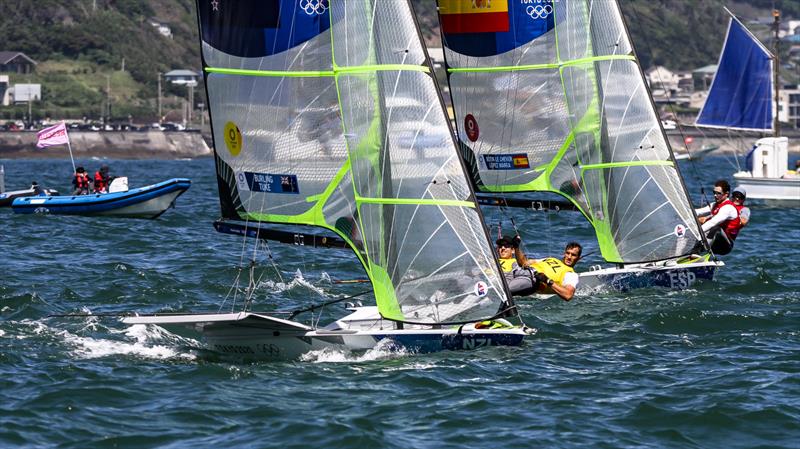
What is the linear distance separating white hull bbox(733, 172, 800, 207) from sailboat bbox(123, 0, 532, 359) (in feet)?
111

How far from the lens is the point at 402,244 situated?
1728cm

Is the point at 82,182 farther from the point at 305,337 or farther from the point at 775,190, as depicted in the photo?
the point at 305,337

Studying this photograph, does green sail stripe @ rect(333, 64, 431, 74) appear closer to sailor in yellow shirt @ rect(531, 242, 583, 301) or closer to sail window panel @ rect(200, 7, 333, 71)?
sail window panel @ rect(200, 7, 333, 71)

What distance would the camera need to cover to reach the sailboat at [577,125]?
2448 cm

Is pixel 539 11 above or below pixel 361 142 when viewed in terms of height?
above

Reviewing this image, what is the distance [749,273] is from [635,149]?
3981 mm

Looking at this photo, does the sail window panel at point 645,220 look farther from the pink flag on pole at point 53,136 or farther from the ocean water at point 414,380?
the pink flag on pole at point 53,136

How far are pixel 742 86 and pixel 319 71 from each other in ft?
127

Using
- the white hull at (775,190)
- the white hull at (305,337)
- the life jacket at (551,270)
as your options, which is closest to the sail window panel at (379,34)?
the white hull at (305,337)

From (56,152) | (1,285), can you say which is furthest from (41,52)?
(1,285)

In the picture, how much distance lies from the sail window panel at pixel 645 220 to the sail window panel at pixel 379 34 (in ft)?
27.5

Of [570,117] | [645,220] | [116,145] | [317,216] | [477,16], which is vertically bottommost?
[116,145]

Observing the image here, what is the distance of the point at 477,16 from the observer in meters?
25.8

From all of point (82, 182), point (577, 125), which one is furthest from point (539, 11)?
point (82, 182)
